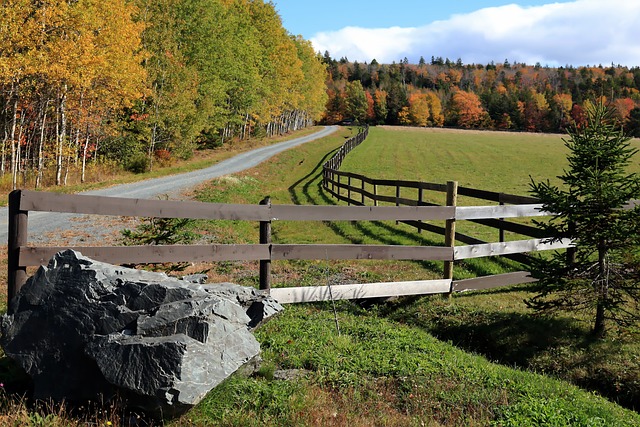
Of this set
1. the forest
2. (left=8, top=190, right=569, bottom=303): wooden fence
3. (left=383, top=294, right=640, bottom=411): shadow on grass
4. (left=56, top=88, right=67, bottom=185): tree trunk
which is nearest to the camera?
(left=8, top=190, right=569, bottom=303): wooden fence

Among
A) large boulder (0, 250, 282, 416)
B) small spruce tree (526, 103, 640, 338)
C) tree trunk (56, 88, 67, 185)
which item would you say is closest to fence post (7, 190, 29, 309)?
large boulder (0, 250, 282, 416)

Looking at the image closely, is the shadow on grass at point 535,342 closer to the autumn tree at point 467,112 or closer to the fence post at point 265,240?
the fence post at point 265,240

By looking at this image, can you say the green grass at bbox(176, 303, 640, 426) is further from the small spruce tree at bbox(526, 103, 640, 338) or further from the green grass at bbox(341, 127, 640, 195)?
the green grass at bbox(341, 127, 640, 195)

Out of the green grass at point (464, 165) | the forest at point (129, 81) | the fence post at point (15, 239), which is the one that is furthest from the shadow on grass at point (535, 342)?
the green grass at point (464, 165)

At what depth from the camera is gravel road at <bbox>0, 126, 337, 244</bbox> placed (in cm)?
1278

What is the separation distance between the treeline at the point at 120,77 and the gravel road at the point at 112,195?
3734mm

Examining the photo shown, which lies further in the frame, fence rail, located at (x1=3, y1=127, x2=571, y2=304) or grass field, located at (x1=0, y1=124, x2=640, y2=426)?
fence rail, located at (x1=3, y1=127, x2=571, y2=304)

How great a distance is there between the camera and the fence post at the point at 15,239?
16.5 feet

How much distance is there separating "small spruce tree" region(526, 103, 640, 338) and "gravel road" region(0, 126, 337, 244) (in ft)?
33.7

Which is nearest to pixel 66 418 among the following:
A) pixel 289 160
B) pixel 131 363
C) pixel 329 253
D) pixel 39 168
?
pixel 131 363

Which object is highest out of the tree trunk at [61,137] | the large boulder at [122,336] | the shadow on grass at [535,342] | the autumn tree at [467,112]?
the autumn tree at [467,112]

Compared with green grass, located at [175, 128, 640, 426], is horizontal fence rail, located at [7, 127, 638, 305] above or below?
above

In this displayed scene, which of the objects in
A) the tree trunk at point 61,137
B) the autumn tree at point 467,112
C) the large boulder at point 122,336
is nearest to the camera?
the large boulder at point 122,336

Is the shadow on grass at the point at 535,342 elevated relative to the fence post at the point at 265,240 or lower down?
lower down
